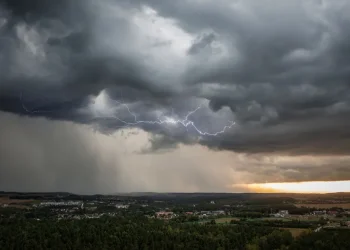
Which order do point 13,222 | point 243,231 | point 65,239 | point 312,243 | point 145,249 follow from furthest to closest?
point 13,222, point 243,231, point 65,239, point 145,249, point 312,243

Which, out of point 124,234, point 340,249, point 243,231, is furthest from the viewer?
point 243,231

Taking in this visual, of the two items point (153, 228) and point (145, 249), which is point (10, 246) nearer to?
point (145, 249)

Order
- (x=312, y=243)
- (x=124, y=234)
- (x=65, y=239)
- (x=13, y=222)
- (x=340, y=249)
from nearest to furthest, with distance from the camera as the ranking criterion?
(x=340, y=249) < (x=312, y=243) < (x=65, y=239) < (x=124, y=234) < (x=13, y=222)

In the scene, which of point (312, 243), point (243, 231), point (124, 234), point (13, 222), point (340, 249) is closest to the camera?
point (340, 249)

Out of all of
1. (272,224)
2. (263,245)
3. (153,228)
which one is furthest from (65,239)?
(272,224)

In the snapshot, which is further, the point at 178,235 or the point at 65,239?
the point at 178,235

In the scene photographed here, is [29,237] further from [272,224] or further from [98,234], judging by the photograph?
[272,224]

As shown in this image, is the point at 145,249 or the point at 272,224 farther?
the point at 272,224

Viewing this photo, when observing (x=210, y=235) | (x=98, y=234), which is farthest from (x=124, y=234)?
(x=210, y=235)
